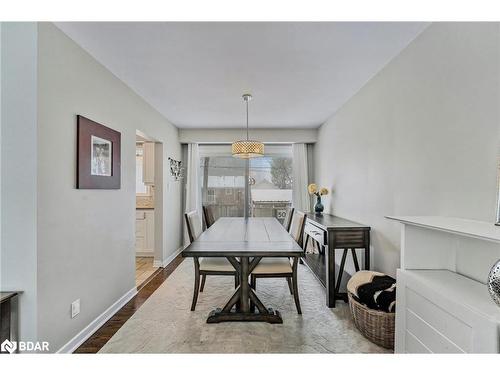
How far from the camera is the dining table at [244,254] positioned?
210cm

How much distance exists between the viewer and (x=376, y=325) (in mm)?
1965

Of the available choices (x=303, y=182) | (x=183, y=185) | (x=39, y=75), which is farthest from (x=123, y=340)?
(x=303, y=182)

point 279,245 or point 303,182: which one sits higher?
point 303,182

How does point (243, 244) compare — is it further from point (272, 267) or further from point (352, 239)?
point (352, 239)

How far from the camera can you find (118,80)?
2.76 metres

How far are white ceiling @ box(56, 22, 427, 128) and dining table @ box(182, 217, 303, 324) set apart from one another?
166 cm

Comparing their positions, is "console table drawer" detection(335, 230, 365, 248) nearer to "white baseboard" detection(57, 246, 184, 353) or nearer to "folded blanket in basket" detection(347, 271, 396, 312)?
"folded blanket in basket" detection(347, 271, 396, 312)

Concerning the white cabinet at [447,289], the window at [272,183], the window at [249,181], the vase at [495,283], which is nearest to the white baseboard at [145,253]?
the window at [249,181]

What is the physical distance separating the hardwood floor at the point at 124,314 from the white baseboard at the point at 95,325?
0.03 metres

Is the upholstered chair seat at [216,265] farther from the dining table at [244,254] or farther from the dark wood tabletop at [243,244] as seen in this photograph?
the dark wood tabletop at [243,244]

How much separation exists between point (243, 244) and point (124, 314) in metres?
1.44

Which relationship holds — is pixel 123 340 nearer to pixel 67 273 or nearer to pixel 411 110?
pixel 67 273
